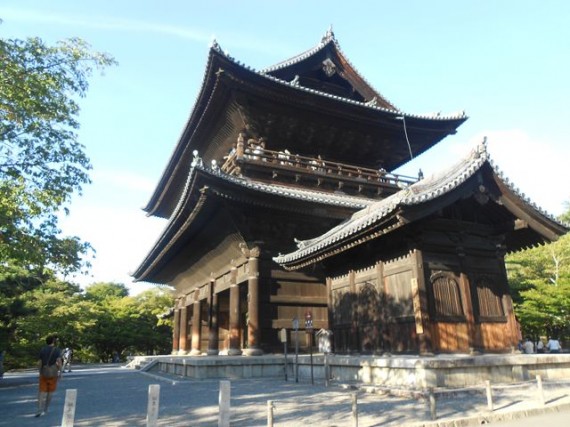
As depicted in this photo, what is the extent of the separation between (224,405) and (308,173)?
12635 mm

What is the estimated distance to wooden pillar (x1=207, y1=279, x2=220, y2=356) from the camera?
19.9m

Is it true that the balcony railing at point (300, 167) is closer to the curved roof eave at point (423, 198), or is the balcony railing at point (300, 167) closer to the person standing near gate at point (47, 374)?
the curved roof eave at point (423, 198)

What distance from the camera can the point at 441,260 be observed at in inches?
476

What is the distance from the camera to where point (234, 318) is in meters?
16.6

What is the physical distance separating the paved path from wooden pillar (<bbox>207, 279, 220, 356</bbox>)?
24.7 ft

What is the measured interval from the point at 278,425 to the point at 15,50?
12.3 meters

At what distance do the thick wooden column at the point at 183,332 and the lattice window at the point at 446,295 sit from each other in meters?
19.1

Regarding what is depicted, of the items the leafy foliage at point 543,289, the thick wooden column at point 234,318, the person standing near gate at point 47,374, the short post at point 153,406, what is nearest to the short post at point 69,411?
the short post at point 153,406

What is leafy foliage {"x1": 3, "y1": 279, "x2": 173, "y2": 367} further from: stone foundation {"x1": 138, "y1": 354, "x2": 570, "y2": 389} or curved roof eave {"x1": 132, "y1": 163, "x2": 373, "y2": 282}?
stone foundation {"x1": 138, "y1": 354, "x2": 570, "y2": 389}

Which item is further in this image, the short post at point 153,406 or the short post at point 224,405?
the short post at point 224,405

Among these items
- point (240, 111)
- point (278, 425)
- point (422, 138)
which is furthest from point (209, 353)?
point (422, 138)

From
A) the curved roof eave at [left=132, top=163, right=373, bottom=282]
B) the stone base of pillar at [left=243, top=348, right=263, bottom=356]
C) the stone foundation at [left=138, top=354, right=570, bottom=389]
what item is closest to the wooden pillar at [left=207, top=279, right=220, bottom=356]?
the curved roof eave at [left=132, top=163, right=373, bottom=282]

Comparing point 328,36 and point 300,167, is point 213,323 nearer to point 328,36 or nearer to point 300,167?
point 300,167

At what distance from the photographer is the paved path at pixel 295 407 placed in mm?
7676
